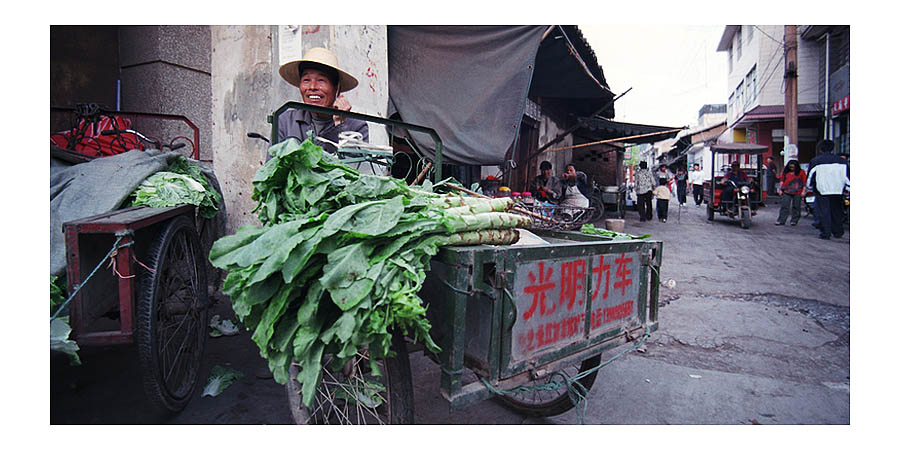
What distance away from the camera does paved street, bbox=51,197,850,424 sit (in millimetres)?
2543

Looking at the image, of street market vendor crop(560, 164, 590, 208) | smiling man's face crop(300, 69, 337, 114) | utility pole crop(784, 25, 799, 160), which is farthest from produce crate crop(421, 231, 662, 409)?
utility pole crop(784, 25, 799, 160)

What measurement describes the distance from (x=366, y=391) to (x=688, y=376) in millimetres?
2515

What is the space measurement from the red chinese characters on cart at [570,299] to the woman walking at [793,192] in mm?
10146

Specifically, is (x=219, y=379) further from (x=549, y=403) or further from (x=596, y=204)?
(x=596, y=204)

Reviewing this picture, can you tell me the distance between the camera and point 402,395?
68.4 inches

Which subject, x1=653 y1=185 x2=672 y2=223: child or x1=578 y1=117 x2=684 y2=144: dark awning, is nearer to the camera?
x1=578 y1=117 x2=684 y2=144: dark awning

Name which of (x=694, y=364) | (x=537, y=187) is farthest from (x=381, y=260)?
(x=537, y=187)

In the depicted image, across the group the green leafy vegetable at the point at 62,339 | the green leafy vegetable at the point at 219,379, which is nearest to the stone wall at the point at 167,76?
the green leafy vegetable at the point at 219,379

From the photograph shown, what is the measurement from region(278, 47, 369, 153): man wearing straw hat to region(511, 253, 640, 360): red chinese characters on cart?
2088 millimetres

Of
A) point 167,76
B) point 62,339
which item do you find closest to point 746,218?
point 167,76

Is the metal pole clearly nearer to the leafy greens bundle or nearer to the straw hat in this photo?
the straw hat

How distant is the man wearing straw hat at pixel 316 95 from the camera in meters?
3.41
